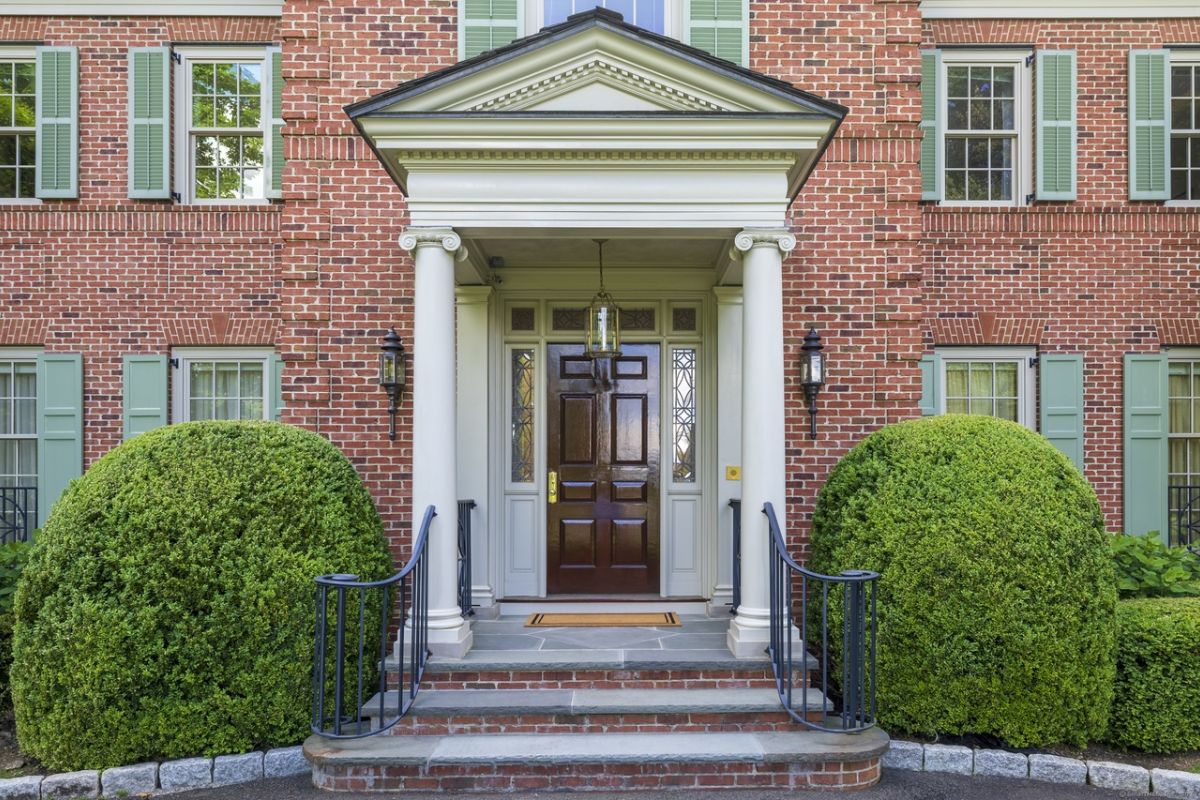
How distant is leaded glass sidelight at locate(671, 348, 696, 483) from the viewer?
6.86 m

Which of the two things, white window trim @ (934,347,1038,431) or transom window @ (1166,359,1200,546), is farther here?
transom window @ (1166,359,1200,546)

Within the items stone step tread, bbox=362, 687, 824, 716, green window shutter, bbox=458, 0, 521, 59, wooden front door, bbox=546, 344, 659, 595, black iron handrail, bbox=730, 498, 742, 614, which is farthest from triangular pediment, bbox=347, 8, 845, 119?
stone step tread, bbox=362, 687, 824, 716

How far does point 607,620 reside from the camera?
20.2 ft

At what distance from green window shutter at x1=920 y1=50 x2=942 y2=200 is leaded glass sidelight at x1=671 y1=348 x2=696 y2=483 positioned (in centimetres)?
311

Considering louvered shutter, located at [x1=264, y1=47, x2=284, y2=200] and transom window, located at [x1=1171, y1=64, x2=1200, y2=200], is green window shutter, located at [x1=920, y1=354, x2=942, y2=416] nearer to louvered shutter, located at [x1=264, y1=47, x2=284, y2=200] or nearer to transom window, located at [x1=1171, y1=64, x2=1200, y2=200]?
transom window, located at [x1=1171, y1=64, x2=1200, y2=200]

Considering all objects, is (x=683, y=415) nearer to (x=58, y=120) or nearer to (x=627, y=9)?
(x=627, y=9)

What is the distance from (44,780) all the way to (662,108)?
547 centimetres

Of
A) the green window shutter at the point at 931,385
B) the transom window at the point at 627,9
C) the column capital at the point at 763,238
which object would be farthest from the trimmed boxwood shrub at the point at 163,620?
the green window shutter at the point at 931,385

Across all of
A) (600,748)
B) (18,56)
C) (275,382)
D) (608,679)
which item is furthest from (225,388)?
(600,748)

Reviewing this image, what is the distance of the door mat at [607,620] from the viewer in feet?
19.7

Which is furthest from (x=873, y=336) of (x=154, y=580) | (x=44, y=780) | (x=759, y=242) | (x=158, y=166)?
(x=158, y=166)

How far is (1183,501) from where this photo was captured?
793 cm

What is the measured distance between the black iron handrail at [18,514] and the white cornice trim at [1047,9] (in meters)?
10.2

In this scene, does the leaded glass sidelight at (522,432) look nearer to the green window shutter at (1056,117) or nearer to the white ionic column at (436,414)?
the white ionic column at (436,414)
